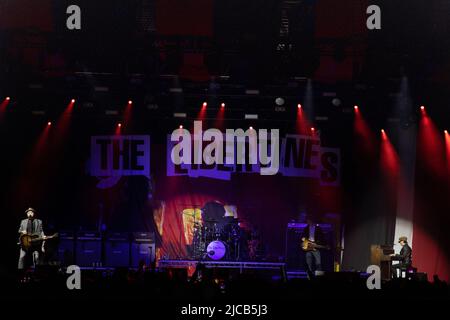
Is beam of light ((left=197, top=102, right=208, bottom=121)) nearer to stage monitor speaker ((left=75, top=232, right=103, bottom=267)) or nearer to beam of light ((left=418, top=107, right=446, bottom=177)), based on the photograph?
stage monitor speaker ((left=75, top=232, right=103, bottom=267))

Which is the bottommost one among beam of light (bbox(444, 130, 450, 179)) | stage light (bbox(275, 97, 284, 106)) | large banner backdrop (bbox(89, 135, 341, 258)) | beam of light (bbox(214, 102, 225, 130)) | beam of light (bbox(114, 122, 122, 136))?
large banner backdrop (bbox(89, 135, 341, 258))

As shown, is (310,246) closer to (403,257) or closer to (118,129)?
(403,257)

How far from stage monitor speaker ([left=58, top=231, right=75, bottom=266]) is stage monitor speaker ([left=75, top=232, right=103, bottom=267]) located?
0.38ft

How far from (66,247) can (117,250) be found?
121 centimetres

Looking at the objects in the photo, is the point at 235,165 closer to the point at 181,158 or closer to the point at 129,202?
the point at 181,158

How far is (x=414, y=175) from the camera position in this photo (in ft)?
55.9

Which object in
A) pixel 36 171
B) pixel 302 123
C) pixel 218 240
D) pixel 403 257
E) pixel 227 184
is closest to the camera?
pixel 403 257

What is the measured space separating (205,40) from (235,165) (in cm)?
447

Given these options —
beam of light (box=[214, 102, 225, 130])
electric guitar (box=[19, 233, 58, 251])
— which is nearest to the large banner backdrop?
beam of light (box=[214, 102, 225, 130])

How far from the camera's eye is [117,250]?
16.6 meters

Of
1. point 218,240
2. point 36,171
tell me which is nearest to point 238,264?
point 218,240

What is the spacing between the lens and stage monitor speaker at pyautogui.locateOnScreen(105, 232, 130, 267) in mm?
16453

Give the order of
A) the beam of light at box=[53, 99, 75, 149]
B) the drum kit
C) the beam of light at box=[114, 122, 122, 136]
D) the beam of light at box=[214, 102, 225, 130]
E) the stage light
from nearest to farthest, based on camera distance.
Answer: the drum kit → the stage light → the beam of light at box=[53, 99, 75, 149] → the beam of light at box=[214, 102, 225, 130] → the beam of light at box=[114, 122, 122, 136]

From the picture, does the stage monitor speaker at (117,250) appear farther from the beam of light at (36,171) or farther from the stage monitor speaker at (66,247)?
the beam of light at (36,171)
